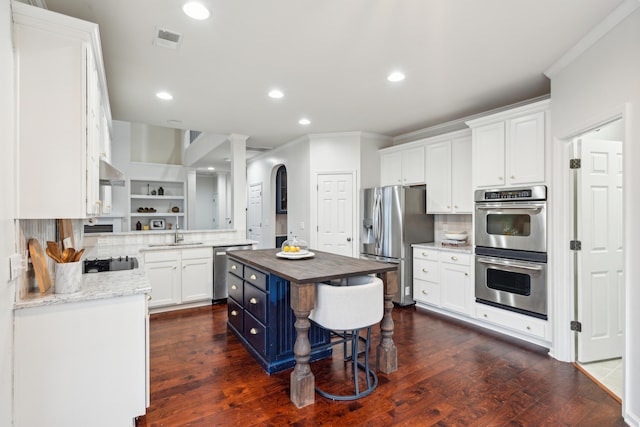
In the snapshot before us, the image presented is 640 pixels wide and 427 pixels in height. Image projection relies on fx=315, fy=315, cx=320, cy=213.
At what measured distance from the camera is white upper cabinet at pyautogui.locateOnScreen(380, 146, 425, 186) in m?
4.51

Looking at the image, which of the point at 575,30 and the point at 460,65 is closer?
the point at 575,30

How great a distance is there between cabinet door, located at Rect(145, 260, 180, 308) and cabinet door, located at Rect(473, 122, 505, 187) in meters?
3.91

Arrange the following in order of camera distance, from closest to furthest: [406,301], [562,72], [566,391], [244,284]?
1. [566,391]
2. [562,72]
3. [244,284]
4. [406,301]

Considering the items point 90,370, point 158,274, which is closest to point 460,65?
point 90,370

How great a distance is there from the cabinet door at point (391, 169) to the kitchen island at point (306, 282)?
2.30m

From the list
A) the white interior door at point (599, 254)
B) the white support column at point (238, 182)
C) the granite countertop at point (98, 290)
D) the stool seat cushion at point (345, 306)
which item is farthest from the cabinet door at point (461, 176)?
the granite countertop at point (98, 290)

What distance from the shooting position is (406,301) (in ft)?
14.3

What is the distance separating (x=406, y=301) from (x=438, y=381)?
196 cm

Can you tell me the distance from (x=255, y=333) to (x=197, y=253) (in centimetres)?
199

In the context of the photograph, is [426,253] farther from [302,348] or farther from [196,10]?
[196,10]

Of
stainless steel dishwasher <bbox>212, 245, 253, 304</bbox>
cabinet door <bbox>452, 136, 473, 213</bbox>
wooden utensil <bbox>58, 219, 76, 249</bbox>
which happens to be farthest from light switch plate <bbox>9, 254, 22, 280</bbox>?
cabinet door <bbox>452, 136, 473, 213</bbox>

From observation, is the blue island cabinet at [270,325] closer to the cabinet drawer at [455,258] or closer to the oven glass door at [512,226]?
the cabinet drawer at [455,258]

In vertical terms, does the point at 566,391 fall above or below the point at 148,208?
below

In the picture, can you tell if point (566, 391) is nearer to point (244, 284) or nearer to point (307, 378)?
point (307, 378)
